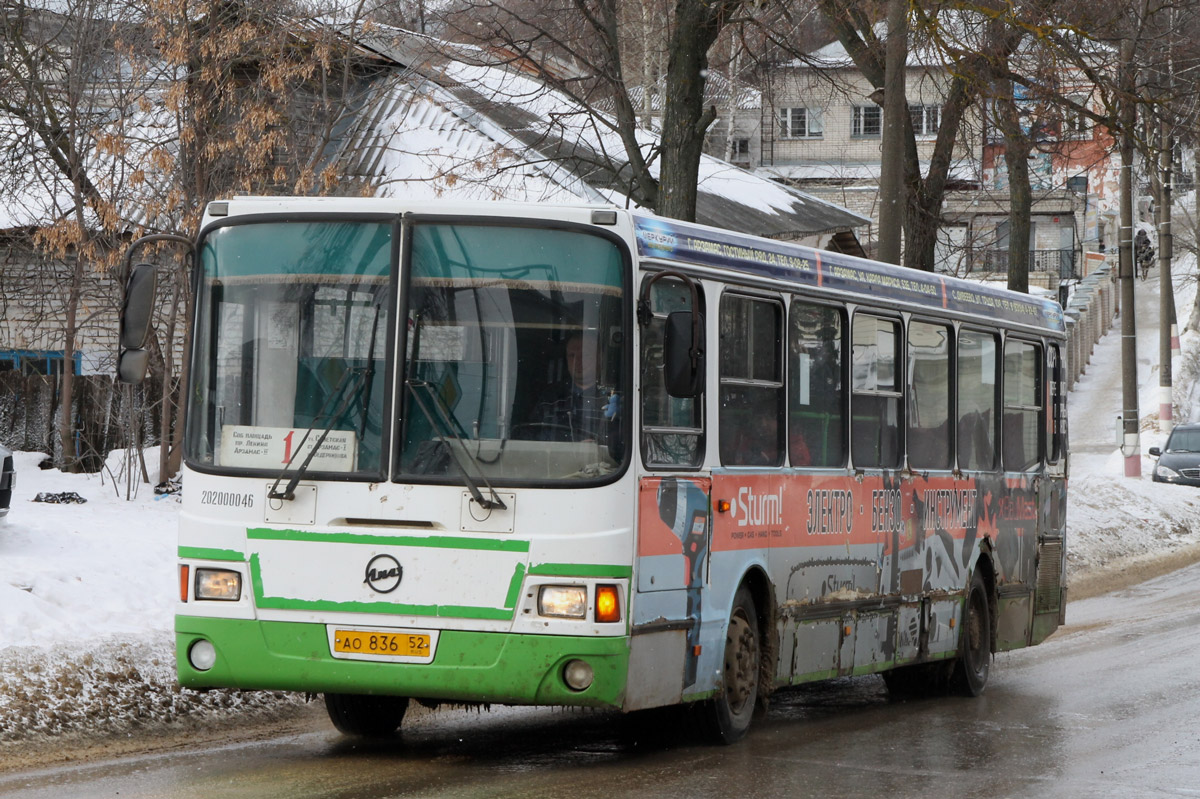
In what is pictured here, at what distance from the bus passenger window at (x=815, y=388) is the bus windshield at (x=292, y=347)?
2.65 meters

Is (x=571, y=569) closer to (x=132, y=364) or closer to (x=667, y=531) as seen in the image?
(x=667, y=531)

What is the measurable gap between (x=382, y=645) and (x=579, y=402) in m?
1.44

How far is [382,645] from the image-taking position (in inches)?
305

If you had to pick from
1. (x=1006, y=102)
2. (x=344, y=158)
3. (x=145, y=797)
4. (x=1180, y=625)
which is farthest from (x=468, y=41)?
(x=145, y=797)

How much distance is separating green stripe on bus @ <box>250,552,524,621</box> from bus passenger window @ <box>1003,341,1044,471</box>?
625 cm

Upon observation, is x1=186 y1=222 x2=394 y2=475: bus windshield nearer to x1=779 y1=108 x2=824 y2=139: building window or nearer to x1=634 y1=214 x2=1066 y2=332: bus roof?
x1=634 y1=214 x2=1066 y2=332: bus roof

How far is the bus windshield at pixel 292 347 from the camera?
7934 millimetres

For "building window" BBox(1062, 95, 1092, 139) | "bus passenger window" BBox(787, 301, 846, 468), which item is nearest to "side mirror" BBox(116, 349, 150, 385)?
"bus passenger window" BBox(787, 301, 846, 468)

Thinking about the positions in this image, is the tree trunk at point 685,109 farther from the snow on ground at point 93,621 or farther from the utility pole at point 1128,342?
the utility pole at point 1128,342

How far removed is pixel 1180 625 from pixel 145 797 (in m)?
11.4

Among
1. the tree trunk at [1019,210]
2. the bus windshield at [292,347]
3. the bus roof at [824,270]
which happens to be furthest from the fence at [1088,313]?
the bus windshield at [292,347]

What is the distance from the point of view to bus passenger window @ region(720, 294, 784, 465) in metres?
8.86

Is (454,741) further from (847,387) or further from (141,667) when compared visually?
(847,387)

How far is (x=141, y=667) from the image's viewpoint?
949 cm
